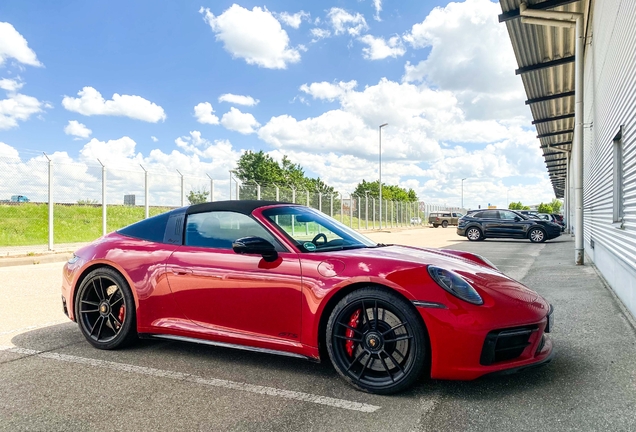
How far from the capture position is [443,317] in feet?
→ 9.41

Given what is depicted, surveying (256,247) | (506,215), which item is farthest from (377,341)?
(506,215)

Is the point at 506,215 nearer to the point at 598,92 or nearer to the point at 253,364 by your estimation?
the point at 598,92

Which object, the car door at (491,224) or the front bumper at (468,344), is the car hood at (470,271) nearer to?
the front bumper at (468,344)

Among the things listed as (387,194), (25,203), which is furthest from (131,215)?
(387,194)

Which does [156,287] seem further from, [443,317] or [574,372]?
[574,372]

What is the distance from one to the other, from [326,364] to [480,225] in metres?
19.6

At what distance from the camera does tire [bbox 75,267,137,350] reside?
3.96 m

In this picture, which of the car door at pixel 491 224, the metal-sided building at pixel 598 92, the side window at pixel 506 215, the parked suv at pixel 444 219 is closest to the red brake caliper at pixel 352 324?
the metal-sided building at pixel 598 92

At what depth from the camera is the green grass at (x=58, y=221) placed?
15.7 m

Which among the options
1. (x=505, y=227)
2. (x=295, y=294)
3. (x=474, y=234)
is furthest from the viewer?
(x=474, y=234)

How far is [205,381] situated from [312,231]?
4.47ft

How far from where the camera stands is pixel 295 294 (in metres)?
3.25

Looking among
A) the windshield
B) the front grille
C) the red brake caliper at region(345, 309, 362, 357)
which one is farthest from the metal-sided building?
the red brake caliper at region(345, 309, 362, 357)

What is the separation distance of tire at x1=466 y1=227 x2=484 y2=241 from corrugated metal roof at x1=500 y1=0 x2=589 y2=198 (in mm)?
5813
